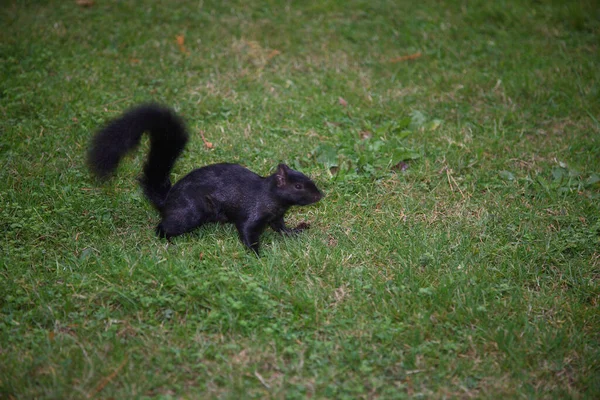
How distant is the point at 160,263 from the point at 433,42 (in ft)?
15.9

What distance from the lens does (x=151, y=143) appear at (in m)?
4.11

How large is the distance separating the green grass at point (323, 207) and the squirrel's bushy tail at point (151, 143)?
1.07ft

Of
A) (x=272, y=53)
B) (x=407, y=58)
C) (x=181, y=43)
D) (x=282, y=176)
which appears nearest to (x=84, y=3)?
(x=181, y=43)

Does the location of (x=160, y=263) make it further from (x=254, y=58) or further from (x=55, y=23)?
(x=55, y=23)

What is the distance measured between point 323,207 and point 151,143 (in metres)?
1.38

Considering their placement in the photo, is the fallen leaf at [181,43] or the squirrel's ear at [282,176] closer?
the squirrel's ear at [282,176]

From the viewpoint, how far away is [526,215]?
14.8 ft

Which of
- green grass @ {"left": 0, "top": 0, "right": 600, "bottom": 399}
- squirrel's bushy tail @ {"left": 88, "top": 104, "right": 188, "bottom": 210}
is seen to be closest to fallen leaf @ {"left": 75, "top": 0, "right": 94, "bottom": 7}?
green grass @ {"left": 0, "top": 0, "right": 600, "bottom": 399}

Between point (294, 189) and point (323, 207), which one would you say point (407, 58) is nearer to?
point (323, 207)

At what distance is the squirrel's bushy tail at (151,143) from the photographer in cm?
367

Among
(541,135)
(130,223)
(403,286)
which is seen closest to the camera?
(403,286)

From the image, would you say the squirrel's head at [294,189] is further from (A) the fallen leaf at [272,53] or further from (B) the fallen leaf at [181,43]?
(B) the fallen leaf at [181,43]

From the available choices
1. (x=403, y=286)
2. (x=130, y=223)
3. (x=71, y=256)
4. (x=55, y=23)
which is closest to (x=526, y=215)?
(x=403, y=286)

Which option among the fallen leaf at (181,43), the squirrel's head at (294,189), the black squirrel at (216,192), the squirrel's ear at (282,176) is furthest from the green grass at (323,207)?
the squirrel's ear at (282,176)
